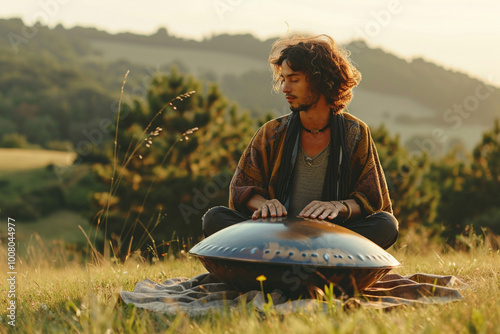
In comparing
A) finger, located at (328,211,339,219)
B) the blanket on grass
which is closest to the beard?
finger, located at (328,211,339,219)

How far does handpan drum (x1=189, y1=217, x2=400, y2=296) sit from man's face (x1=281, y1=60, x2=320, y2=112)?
3.20 ft

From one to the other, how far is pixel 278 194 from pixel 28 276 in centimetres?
251

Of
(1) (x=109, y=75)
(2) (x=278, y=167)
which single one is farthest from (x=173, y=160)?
(1) (x=109, y=75)

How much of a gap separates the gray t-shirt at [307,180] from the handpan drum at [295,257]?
0.62 m

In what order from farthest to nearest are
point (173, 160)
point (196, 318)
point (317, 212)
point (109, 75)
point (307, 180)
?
point (109, 75)
point (173, 160)
point (307, 180)
point (317, 212)
point (196, 318)

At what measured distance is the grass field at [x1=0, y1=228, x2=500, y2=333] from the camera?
7.59 feet

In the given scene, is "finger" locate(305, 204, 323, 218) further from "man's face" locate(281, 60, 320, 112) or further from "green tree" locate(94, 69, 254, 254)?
"green tree" locate(94, 69, 254, 254)

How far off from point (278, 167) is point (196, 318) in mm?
1476

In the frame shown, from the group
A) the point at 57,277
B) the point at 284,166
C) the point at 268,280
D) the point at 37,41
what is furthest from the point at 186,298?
the point at 37,41

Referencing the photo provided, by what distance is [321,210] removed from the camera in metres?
3.62

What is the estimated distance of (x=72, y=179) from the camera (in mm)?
47156

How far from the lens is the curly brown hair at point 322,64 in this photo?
4004 millimetres

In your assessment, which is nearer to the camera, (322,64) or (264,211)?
(264,211)

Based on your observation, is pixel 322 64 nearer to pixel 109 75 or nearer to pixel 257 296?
pixel 257 296
